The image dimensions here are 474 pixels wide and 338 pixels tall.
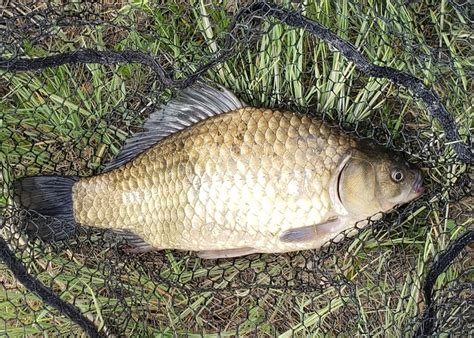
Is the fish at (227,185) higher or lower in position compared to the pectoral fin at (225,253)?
higher

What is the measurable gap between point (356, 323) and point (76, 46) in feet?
4.90

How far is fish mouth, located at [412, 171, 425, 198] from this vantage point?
79.3 inches

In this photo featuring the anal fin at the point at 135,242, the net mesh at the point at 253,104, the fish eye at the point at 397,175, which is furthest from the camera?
the anal fin at the point at 135,242

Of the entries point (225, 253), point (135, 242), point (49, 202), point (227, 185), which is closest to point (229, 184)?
point (227, 185)

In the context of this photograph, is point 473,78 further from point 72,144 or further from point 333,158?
point 72,144

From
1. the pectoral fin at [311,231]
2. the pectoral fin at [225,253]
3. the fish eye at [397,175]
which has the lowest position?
the pectoral fin at [225,253]

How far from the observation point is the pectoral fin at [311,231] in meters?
2.04

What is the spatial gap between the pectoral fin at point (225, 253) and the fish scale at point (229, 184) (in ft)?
0.18

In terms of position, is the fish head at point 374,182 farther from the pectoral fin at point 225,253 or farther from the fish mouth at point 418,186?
the pectoral fin at point 225,253

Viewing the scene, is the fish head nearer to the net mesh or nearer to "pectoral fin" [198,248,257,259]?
the net mesh

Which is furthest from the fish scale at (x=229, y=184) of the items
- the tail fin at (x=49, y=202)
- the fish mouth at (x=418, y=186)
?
the fish mouth at (x=418, y=186)

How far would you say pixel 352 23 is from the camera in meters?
2.21

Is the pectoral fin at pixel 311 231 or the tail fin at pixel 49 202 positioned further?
the tail fin at pixel 49 202

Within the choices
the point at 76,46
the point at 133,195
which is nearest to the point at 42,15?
the point at 76,46
